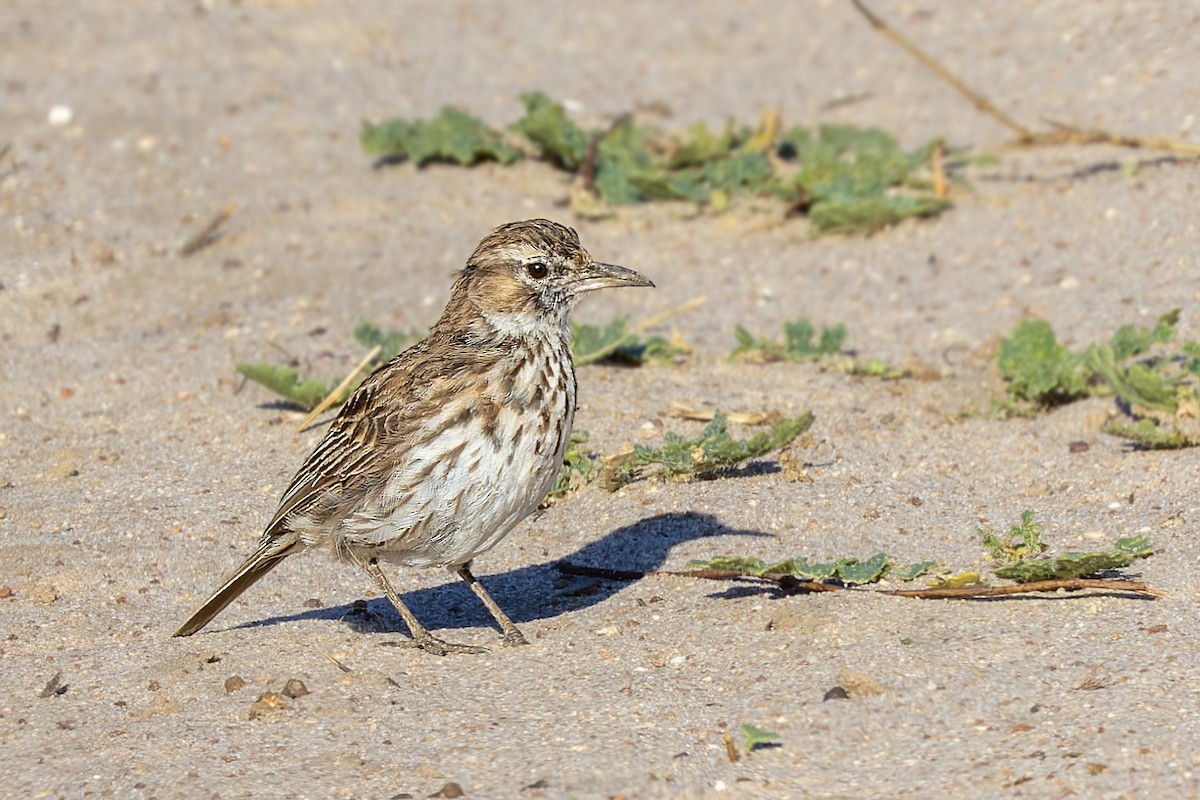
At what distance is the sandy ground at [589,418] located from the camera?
15.2 ft

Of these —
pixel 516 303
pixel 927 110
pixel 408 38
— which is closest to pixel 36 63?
pixel 408 38

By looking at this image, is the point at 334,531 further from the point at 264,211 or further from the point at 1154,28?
the point at 1154,28

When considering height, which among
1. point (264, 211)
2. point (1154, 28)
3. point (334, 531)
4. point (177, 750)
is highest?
point (1154, 28)

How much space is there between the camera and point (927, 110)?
10.9 meters

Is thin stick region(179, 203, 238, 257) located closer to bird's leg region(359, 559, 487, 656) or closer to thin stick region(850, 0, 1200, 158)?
thin stick region(850, 0, 1200, 158)

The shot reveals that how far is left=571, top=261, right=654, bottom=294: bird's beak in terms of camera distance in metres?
5.71

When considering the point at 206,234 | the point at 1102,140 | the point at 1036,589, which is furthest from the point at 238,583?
the point at 1102,140

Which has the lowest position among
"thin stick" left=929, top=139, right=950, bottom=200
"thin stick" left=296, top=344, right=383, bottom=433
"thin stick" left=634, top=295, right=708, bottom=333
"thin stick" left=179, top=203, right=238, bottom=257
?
"thin stick" left=296, top=344, right=383, bottom=433

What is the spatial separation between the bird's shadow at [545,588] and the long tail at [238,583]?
206 millimetres

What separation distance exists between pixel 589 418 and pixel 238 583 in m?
2.07

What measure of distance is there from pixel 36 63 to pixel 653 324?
5544mm

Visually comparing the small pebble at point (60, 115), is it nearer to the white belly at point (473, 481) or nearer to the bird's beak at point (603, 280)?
the bird's beak at point (603, 280)

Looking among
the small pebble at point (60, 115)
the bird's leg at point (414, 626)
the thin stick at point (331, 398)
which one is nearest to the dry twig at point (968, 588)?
the bird's leg at point (414, 626)

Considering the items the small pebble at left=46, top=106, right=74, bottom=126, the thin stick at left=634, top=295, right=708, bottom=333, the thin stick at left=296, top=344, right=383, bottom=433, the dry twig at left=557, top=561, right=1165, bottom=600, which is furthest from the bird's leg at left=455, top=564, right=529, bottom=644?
the small pebble at left=46, top=106, right=74, bottom=126
